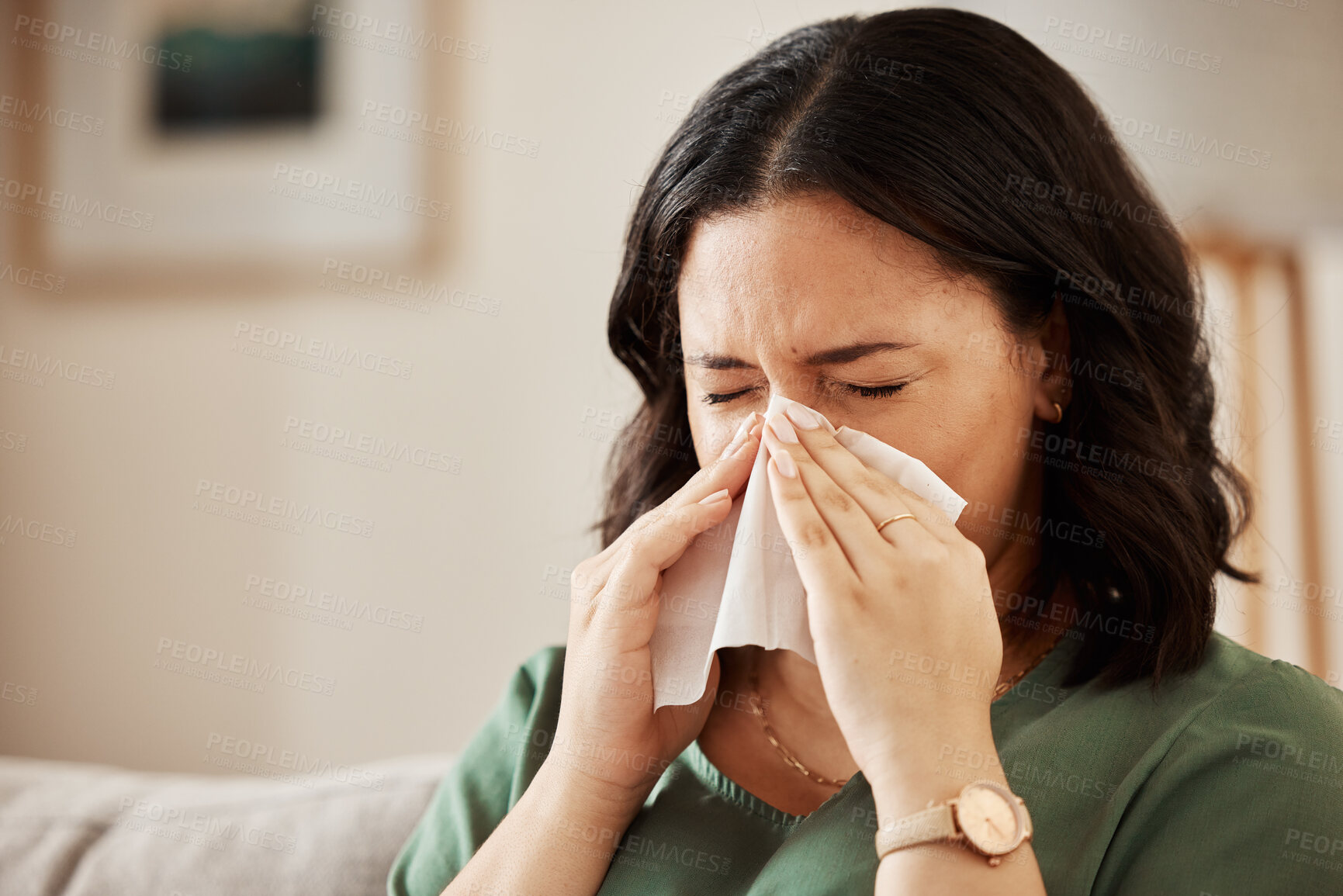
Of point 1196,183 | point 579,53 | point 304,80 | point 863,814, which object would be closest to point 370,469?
point 304,80

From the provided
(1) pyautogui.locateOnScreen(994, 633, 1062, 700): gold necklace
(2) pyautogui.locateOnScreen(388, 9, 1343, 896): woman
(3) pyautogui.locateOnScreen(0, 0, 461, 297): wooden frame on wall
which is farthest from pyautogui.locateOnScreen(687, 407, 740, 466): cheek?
(3) pyautogui.locateOnScreen(0, 0, 461, 297): wooden frame on wall

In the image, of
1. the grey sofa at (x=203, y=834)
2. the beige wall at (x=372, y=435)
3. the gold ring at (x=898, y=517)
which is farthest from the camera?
the beige wall at (x=372, y=435)

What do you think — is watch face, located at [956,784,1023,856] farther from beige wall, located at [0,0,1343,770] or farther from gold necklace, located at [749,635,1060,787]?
beige wall, located at [0,0,1343,770]

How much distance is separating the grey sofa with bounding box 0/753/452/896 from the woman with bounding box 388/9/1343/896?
0.13m

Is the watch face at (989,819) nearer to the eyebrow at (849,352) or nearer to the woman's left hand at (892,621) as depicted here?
the woman's left hand at (892,621)

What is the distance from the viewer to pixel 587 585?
1.06m

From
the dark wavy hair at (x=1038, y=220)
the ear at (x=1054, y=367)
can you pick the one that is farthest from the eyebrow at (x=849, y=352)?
the ear at (x=1054, y=367)

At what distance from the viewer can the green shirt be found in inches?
33.9

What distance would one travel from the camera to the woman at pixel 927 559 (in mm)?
872

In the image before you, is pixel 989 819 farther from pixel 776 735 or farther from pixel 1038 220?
pixel 1038 220

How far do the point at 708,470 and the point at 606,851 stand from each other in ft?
1.29

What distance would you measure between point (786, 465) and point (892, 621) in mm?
162

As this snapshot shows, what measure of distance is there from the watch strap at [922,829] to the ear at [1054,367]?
0.47 meters

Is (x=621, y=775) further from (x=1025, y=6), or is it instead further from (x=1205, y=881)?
(x=1025, y=6)
